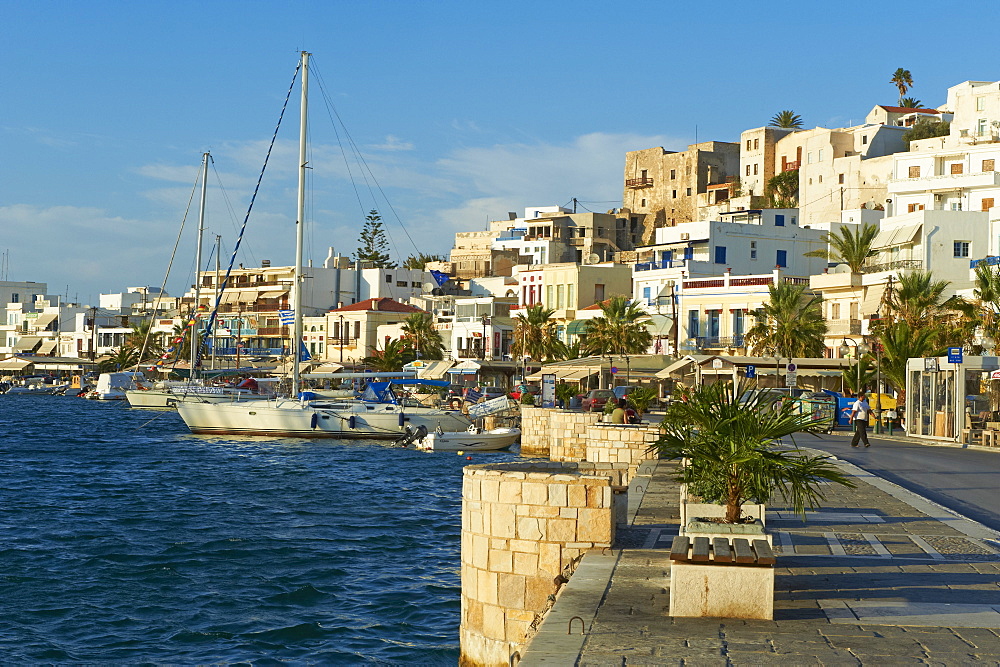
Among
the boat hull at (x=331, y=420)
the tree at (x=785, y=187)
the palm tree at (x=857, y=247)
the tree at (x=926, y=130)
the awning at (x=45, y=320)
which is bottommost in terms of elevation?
the boat hull at (x=331, y=420)

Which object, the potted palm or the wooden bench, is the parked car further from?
the wooden bench

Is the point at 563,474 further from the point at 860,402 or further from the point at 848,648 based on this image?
the point at 860,402

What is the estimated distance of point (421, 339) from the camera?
86.2 meters

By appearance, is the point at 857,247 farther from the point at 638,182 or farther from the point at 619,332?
the point at 638,182

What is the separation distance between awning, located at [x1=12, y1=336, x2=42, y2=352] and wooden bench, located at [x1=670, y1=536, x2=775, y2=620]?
145m

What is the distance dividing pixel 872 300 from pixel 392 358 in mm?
40193

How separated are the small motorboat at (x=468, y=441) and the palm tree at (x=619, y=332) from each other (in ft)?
68.8

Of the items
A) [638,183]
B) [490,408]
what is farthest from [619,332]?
[638,183]

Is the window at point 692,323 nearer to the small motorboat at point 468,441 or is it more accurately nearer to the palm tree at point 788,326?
the palm tree at point 788,326

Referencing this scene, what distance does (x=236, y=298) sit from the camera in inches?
4491

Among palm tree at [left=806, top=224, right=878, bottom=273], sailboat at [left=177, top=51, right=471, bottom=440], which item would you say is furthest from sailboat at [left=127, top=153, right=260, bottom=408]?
palm tree at [left=806, top=224, right=878, bottom=273]

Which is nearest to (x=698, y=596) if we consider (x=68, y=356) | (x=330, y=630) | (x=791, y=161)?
(x=330, y=630)

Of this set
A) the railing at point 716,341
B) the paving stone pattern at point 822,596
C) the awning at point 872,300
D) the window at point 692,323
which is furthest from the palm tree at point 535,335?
the paving stone pattern at point 822,596

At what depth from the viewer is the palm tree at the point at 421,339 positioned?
85.5m
